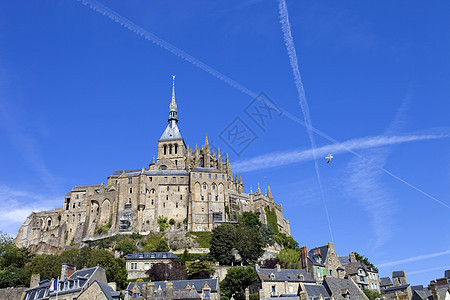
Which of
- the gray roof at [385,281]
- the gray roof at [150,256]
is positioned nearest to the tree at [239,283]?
the gray roof at [150,256]

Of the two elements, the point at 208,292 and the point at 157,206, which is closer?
the point at 208,292

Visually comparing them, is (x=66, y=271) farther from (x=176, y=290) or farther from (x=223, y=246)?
(x=223, y=246)

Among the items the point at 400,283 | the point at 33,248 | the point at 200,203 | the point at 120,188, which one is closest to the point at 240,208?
the point at 200,203

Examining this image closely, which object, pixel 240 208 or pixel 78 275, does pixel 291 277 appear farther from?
pixel 240 208

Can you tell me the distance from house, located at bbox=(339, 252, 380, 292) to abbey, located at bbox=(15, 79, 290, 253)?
96.4ft

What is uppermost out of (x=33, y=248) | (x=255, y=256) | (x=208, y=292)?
(x=33, y=248)

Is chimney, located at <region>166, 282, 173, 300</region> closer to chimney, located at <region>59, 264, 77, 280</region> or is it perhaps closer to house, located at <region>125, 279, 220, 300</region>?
house, located at <region>125, 279, 220, 300</region>

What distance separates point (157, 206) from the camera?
326 ft

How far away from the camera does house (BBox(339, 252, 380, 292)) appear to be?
69312 mm

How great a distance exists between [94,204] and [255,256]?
4149cm

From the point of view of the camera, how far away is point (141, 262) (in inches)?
2744

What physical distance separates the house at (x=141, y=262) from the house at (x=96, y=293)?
18.8 metres

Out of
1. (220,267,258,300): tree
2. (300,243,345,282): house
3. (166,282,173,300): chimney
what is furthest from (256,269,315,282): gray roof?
(166,282,173,300): chimney

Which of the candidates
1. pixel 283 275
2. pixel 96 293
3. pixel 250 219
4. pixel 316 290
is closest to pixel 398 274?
pixel 250 219
